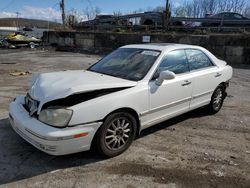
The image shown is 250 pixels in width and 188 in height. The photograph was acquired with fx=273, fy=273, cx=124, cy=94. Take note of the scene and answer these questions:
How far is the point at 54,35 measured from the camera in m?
28.0

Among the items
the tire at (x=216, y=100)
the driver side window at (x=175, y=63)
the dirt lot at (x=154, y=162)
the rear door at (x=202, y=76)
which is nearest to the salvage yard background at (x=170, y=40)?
the tire at (x=216, y=100)

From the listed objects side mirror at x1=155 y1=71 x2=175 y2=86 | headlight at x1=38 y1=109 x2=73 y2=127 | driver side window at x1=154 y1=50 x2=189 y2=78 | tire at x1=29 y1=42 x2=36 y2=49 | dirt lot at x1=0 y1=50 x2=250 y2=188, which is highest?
tire at x1=29 y1=42 x2=36 y2=49

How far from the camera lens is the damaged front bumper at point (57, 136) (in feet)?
10.4

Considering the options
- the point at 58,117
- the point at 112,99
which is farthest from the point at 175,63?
the point at 58,117

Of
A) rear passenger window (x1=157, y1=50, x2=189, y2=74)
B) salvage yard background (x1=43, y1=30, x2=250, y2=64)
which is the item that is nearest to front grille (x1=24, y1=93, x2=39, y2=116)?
rear passenger window (x1=157, y1=50, x2=189, y2=74)

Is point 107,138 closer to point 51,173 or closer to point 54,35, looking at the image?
point 51,173

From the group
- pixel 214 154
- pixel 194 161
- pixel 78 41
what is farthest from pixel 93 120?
pixel 78 41

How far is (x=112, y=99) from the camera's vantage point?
11.5ft

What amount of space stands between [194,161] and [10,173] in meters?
2.35

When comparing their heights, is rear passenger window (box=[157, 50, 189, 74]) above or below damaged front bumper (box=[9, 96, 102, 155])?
above

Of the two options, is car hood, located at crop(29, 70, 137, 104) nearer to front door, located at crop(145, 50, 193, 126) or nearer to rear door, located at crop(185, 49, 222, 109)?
front door, located at crop(145, 50, 193, 126)

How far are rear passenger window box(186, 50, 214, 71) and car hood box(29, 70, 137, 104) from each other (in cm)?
154

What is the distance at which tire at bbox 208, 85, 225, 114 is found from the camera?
5.50m

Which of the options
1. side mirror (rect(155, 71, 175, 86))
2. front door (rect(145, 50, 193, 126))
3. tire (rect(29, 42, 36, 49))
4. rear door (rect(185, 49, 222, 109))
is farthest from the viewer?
tire (rect(29, 42, 36, 49))
